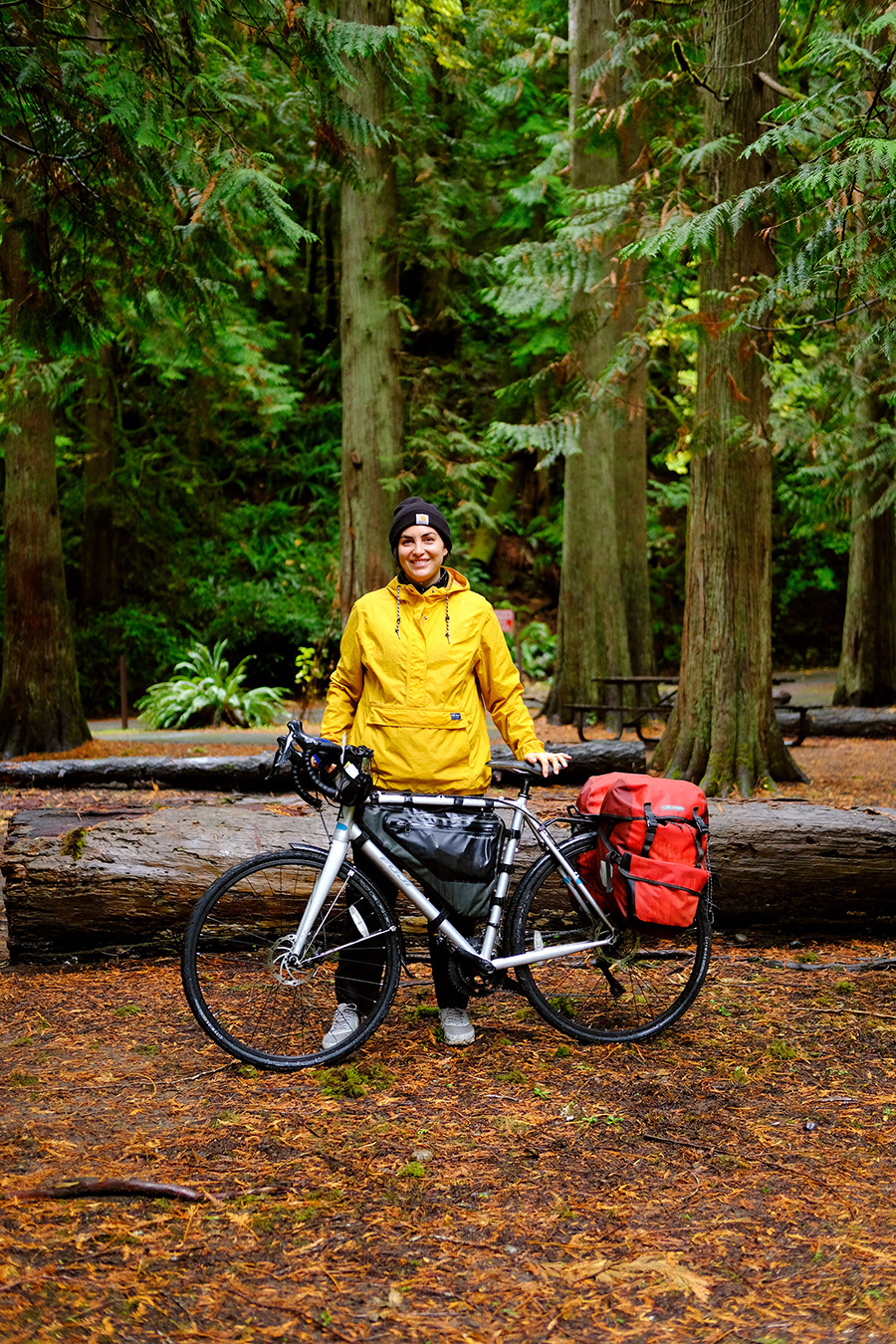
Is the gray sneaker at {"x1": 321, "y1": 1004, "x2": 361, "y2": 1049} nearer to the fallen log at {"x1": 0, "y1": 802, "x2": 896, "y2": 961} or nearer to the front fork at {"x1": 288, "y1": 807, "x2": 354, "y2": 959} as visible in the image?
the front fork at {"x1": 288, "y1": 807, "x2": 354, "y2": 959}

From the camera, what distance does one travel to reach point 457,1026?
14.1 ft

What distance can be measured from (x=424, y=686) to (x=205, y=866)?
1803 mm

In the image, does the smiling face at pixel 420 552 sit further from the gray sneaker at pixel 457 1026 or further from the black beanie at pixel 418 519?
the gray sneaker at pixel 457 1026

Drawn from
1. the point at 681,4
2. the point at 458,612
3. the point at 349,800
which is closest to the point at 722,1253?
the point at 349,800

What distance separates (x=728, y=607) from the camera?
8367 mm

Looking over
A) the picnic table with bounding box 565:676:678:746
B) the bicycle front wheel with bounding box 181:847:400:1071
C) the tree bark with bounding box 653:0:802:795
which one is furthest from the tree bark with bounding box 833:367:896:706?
the bicycle front wheel with bounding box 181:847:400:1071

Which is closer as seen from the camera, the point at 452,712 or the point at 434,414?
the point at 452,712

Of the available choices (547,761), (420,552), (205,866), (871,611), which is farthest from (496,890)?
(871,611)

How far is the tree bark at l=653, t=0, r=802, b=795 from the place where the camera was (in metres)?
8.20

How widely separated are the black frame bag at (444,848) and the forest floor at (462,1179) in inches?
24.0

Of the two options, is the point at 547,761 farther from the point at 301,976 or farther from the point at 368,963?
the point at 301,976

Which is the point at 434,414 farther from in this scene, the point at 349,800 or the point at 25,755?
the point at 349,800

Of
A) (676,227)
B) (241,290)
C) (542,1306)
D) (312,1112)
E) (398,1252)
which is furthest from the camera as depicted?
(241,290)

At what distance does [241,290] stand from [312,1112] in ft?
61.1
